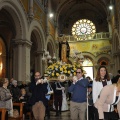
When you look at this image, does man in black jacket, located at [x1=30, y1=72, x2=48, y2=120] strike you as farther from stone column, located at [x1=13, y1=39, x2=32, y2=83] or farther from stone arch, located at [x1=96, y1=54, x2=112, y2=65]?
stone arch, located at [x1=96, y1=54, x2=112, y2=65]

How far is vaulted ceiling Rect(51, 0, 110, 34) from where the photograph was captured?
26.3 metres

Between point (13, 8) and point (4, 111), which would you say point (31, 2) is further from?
point (4, 111)

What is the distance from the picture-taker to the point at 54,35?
25.5 m

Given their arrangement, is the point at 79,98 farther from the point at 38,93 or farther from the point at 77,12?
A: the point at 77,12

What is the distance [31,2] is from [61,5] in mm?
10399

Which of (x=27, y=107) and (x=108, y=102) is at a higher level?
(x=108, y=102)

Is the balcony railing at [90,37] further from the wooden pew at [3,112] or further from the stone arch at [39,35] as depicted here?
the wooden pew at [3,112]

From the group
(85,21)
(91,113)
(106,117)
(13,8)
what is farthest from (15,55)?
(85,21)

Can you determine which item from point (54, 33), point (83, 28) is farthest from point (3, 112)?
point (83, 28)

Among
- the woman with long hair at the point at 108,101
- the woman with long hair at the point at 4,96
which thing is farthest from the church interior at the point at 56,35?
the woman with long hair at the point at 108,101

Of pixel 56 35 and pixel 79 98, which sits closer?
pixel 79 98

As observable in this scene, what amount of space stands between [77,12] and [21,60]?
17150 mm

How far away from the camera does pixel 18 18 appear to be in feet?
47.9

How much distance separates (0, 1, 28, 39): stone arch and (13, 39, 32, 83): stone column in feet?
1.70
